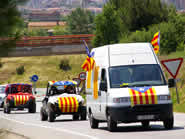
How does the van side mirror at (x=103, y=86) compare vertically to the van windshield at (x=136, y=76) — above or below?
below

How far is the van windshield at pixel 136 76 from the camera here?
15758mm

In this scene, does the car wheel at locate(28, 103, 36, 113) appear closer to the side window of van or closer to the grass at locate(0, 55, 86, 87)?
the side window of van

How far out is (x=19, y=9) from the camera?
627 cm

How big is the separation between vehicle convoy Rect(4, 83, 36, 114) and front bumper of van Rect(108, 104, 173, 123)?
1704cm

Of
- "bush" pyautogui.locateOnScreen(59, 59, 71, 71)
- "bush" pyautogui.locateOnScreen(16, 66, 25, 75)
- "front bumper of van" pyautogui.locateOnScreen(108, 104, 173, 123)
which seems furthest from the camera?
"bush" pyautogui.locateOnScreen(59, 59, 71, 71)

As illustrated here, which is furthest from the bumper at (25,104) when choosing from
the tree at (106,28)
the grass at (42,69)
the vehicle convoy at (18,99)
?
the grass at (42,69)

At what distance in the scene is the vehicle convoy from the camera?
104ft

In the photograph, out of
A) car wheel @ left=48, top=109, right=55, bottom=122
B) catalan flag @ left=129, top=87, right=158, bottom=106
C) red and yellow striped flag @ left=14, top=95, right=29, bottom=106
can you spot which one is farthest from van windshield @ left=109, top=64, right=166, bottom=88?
red and yellow striped flag @ left=14, top=95, right=29, bottom=106

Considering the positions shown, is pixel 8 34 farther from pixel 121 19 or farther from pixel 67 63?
pixel 67 63

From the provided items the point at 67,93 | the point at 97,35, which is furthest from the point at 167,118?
the point at 97,35

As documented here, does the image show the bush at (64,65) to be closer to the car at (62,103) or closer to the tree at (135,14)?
the tree at (135,14)

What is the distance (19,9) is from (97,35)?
77.8 meters

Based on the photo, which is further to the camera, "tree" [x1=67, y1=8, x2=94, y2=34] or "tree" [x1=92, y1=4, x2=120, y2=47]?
"tree" [x1=67, y1=8, x2=94, y2=34]

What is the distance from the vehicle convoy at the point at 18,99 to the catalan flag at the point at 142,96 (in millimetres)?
17085
